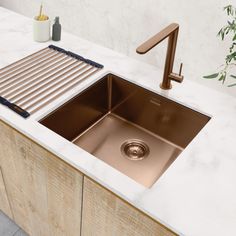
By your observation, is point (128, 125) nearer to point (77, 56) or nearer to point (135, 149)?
point (135, 149)

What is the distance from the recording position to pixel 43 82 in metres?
1.33

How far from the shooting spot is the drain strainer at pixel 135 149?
1375 mm

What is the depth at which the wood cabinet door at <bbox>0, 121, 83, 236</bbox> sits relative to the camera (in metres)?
1.11

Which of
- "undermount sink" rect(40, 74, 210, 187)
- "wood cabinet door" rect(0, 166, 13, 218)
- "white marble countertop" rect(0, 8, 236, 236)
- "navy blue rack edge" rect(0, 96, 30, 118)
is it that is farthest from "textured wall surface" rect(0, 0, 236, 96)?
"wood cabinet door" rect(0, 166, 13, 218)

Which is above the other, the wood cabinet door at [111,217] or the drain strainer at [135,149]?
the wood cabinet door at [111,217]

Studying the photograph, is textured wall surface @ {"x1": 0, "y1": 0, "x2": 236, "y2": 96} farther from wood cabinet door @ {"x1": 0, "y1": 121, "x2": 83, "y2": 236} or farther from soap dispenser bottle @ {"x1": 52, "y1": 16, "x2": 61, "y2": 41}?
wood cabinet door @ {"x1": 0, "y1": 121, "x2": 83, "y2": 236}

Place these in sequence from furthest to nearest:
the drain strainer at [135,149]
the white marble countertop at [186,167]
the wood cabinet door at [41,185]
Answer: the drain strainer at [135,149] → the wood cabinet door at [41,185] → the white marble countertop at [186,167]

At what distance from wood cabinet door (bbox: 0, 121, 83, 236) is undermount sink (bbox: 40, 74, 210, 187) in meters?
0.15

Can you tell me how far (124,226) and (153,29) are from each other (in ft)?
2.80

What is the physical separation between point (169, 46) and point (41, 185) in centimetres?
74

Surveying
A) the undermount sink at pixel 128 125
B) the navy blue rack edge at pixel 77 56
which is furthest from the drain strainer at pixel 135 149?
the navy blue rack edge at pixel 77 56

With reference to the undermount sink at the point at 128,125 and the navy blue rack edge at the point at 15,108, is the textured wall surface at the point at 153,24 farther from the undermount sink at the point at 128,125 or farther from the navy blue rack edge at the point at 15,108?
the navy blue rack edge at the point at 15,108

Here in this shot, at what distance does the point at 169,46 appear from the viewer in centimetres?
126

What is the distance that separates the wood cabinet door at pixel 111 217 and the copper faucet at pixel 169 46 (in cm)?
49
